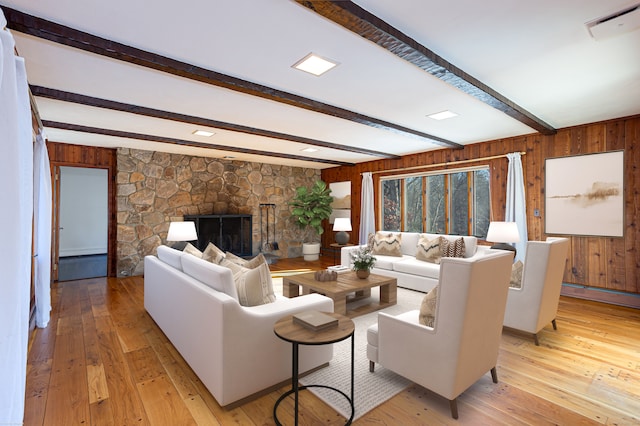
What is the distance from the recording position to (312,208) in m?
7.63

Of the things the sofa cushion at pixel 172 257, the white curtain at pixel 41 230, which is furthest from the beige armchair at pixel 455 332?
the white curtain at pixel 41 230

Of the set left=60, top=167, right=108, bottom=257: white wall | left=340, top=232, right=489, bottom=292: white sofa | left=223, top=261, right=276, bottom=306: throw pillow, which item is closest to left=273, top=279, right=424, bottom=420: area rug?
left=223, top=261, right=276, bottom=306: throw pillow

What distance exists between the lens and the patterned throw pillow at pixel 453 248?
457 centimetres

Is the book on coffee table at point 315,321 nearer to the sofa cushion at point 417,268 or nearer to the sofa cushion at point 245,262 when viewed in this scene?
the sofa cushion at point 245,262

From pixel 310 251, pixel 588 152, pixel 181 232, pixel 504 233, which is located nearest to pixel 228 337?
pixel 181 232

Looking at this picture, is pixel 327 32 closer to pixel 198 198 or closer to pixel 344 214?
pixel 198 198

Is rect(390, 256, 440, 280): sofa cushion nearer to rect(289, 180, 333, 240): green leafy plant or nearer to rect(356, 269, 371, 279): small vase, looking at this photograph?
rect(356, 269, 371, 279): small vase

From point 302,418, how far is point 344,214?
625cm

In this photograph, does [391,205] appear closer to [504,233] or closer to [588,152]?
[504,233]

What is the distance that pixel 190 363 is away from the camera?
2.32 metres

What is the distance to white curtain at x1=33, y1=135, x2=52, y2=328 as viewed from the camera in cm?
324

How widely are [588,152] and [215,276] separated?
503cm

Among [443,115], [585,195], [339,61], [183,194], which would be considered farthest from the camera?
[183,194]

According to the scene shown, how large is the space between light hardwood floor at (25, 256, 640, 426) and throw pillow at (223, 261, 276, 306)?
0.36 meters
